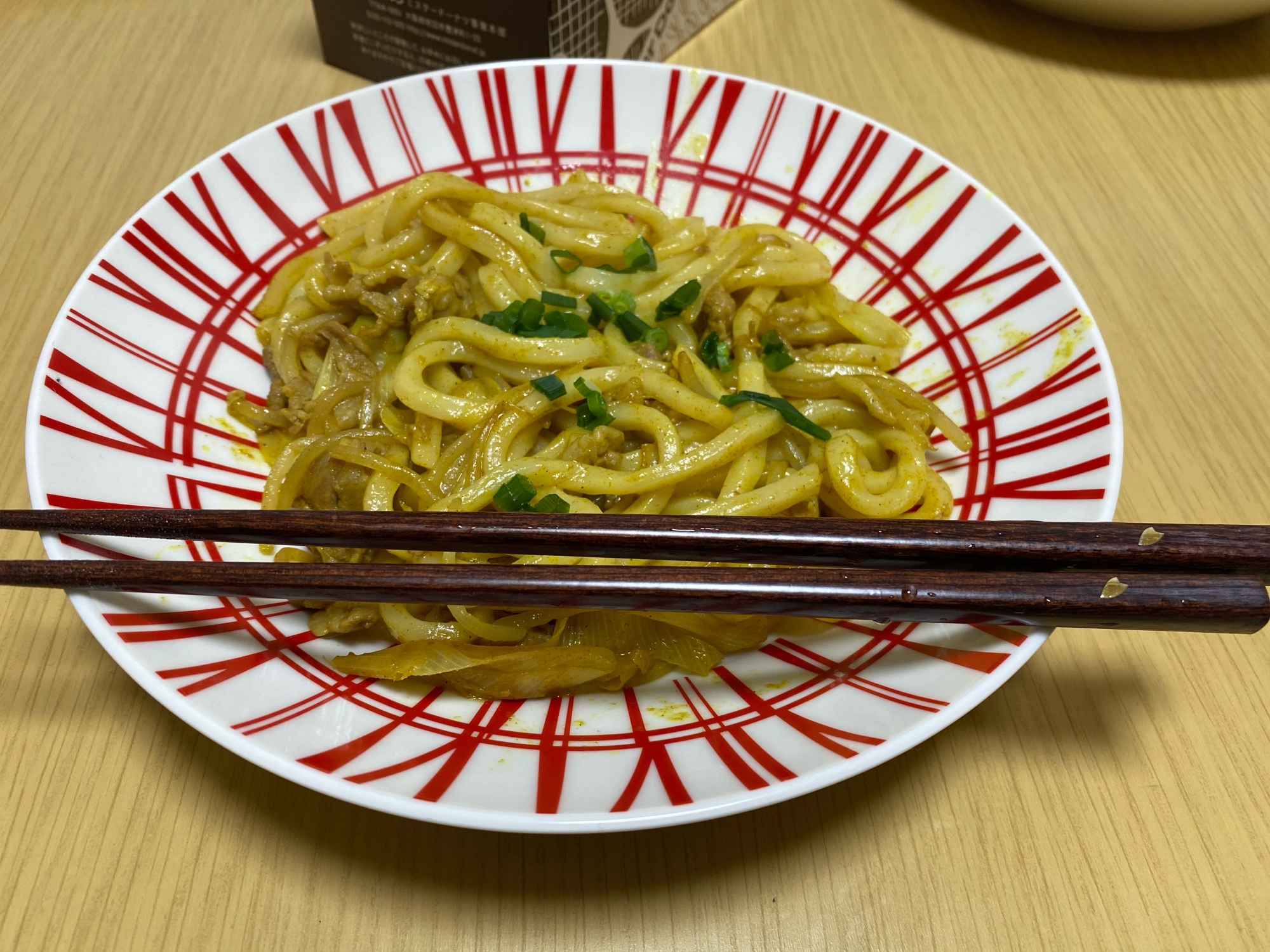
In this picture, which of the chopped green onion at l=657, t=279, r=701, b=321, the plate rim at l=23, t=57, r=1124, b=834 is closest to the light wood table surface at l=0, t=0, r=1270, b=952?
the plate rim at l=23, t=57, r=1124, b=834

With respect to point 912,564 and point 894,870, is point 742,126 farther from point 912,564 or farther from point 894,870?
point 894,870

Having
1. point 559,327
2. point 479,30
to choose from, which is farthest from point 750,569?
point 479,30

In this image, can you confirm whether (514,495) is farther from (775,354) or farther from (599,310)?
(775,354)

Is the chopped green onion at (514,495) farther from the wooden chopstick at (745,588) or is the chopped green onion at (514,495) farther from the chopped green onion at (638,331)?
the chopped green onion at (638,331)

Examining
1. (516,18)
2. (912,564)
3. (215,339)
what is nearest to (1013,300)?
(912,564)

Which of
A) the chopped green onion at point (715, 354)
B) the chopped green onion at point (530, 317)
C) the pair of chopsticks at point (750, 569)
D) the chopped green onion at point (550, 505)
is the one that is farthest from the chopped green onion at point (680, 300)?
the pair of chopsticks at point (750, 569)

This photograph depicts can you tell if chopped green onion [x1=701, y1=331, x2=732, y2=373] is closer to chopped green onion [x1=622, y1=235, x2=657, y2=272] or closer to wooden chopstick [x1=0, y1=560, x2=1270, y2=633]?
chopped green onion [x1=622, y1=235, x2=657, y2=272]
